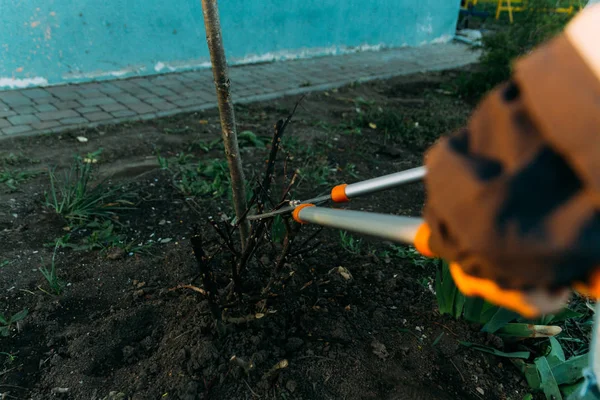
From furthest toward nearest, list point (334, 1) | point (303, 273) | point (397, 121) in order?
point (334, 1)
point (397, 121)
point (303, 273)

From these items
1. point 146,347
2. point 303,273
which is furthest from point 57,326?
point 303,273

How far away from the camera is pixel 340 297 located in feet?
7.85

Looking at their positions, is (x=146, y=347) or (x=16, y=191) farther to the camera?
(x=16, y=191)

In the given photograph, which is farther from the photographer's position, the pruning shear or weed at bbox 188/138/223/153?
weed at bbox 188/138/223/153

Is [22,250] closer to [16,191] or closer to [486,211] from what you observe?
[16,191]

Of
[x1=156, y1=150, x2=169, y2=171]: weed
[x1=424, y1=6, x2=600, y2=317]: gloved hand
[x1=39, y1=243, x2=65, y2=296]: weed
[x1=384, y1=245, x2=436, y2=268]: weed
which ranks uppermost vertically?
[x1=424, y1=6, x2=600, y2=317]: gloved hand

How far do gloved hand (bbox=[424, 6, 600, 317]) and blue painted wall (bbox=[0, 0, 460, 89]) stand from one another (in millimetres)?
5890

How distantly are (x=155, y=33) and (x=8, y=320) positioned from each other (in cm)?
488

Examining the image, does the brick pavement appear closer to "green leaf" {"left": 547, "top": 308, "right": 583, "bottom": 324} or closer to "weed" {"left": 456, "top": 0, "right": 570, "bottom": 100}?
"weed" {"left": 456, "top": 0, "right": 570, "bottom": 100}

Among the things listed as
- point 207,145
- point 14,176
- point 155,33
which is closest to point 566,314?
point 207,145

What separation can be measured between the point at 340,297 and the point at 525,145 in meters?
1.81

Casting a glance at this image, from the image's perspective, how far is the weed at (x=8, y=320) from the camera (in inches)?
86.4

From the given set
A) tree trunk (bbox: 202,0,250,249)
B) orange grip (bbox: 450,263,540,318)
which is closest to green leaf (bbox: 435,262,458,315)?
tree trunk (bbox: 202,0,250,249)

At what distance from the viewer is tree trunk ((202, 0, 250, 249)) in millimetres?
2037
